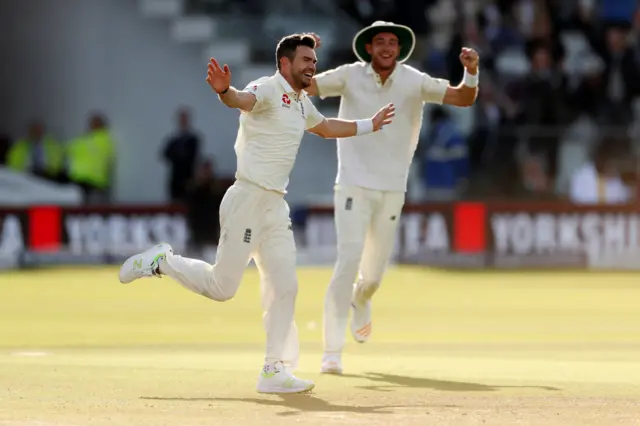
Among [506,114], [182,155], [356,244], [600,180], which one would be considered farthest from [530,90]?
[356,244]

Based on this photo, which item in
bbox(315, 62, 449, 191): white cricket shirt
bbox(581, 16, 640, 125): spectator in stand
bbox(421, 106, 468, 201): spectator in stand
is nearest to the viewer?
bbox(315, 62, 449, 191): white cricket shirt

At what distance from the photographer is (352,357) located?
11531 mm

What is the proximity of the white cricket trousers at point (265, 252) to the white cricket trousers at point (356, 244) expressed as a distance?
1.27 m

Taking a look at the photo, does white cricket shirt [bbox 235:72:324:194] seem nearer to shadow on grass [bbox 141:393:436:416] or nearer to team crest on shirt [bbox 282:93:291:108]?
team crest on shirt [bbox 282:93:291:108]

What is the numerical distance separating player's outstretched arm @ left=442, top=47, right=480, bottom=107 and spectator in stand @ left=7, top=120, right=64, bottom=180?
15467 mm

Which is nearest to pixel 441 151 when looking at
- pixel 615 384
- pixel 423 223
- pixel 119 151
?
pixel 423 223

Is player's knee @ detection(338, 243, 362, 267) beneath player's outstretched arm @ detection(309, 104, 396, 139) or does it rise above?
beneath

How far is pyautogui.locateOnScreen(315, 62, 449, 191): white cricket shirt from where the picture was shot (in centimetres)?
1107

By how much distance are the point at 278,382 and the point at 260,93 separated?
165cm

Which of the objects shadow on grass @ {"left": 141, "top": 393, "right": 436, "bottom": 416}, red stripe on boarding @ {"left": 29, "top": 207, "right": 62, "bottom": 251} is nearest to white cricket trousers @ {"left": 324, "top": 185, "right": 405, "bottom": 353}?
shadow on grass @ {"left": 141, "top": 393, "right": 436, "bottom": 416}

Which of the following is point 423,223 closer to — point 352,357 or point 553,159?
point 553,159

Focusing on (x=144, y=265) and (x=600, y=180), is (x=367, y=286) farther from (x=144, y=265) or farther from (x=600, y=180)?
(x=600, y=180)

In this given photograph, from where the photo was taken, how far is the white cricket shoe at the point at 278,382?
30.2 ft

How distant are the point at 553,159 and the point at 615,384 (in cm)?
1407
